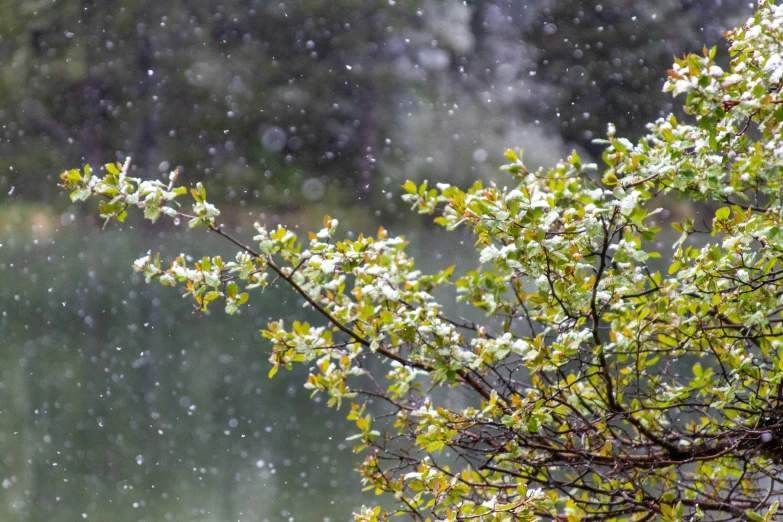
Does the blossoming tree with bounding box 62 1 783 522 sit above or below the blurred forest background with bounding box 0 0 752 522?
below

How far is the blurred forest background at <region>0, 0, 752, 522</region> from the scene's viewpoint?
6188 mm

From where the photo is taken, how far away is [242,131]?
433 inches

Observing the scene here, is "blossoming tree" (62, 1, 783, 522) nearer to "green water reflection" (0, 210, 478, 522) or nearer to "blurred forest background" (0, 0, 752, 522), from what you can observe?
"green water reflection" (0, 210, 478, 522)

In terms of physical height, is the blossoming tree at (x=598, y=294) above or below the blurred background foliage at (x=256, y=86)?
below

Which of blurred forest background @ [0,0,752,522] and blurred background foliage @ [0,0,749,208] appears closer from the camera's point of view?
blurred forest background @ [0,0,752,522]

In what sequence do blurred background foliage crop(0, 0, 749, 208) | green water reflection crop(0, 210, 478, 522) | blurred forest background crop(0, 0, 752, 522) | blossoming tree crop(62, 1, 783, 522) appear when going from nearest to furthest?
blossoming tree crop(62, 1, 783, 522) → green water reflection crop(0, 210, 478, 522) → blurred forest background crop(0, 0, 752, 522) → blurred background foliage crop(0, 0, 749, 208)

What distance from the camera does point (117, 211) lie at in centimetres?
131

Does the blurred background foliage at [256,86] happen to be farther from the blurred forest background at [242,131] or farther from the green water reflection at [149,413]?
the green water reflection at [149,413]

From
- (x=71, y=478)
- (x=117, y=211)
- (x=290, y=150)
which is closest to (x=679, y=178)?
(x=117, y=211)

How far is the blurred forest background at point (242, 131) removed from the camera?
6.19 metres

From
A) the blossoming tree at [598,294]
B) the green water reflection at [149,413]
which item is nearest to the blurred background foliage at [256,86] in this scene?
the green water reflection at [149,413]

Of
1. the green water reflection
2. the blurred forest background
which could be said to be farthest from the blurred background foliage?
the green water reflection

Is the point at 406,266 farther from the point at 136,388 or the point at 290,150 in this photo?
the point at 290,150

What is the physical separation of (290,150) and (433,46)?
268cm
